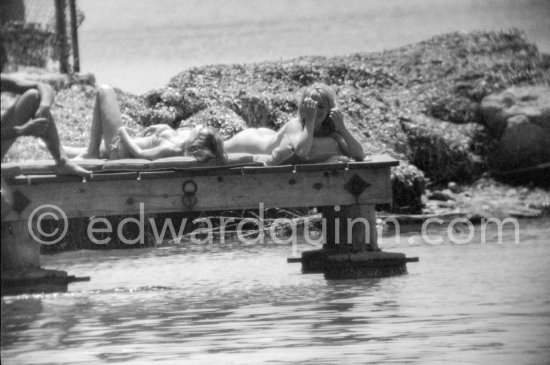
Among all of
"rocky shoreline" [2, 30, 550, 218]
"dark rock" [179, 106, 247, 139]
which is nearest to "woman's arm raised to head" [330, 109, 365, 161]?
"rocky shoreline" [2, 30, 550, 218]

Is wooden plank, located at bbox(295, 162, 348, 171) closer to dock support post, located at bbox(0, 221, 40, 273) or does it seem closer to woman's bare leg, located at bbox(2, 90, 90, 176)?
dock support post, located at bbox(0, 221, 40, 273)

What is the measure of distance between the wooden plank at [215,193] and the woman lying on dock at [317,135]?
0.39ft

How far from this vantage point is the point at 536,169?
14.1m

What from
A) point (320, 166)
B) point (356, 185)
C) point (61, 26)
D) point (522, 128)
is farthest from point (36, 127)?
point (522, 128)

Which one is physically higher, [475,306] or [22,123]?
[22,123]

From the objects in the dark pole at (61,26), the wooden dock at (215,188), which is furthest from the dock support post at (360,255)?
the dark pole at (61,26)

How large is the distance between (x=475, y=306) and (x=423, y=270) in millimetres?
1908

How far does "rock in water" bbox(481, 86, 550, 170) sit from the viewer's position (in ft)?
46.1

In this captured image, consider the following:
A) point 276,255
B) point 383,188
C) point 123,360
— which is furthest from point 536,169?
point 123,360

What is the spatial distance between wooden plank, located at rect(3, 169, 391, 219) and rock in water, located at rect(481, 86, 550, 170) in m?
5.77

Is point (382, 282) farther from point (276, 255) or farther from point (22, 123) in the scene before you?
point (22, 123)

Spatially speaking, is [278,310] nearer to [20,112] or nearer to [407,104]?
[20,112]

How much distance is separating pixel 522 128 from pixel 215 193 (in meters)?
6.57

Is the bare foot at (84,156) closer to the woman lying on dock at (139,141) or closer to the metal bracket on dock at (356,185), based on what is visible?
the woman lying on dock at (139,141)
